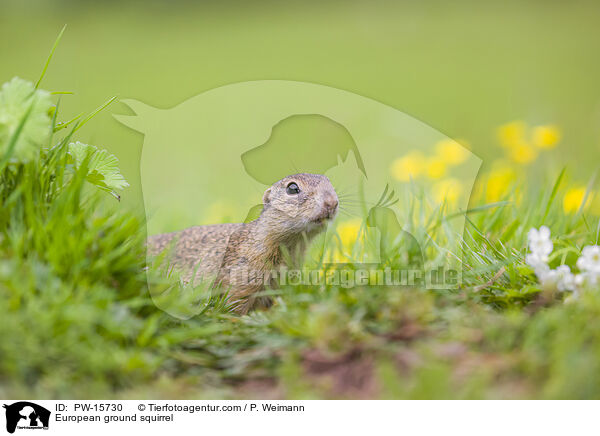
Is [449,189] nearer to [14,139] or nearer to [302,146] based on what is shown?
[302,146]

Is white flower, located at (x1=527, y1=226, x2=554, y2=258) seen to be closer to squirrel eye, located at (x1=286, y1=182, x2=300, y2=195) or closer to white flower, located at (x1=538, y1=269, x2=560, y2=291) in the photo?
white flower, located at (x1=538, y1=269, x2=560, y2=291)

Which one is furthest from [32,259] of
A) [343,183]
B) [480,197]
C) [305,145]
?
[480,197]

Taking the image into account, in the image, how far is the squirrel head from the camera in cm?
263

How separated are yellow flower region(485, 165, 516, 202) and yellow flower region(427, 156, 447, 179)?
0.30m

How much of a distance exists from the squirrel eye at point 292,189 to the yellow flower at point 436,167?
1322 mm

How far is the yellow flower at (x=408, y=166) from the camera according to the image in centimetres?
351

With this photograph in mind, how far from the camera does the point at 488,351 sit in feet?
5.65

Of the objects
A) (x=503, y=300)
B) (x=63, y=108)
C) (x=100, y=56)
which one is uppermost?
(x=100, y=56)

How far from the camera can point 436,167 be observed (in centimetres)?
375

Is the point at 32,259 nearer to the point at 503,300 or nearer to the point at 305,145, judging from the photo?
the point at 305,145

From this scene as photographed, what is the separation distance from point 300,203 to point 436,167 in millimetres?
1371
